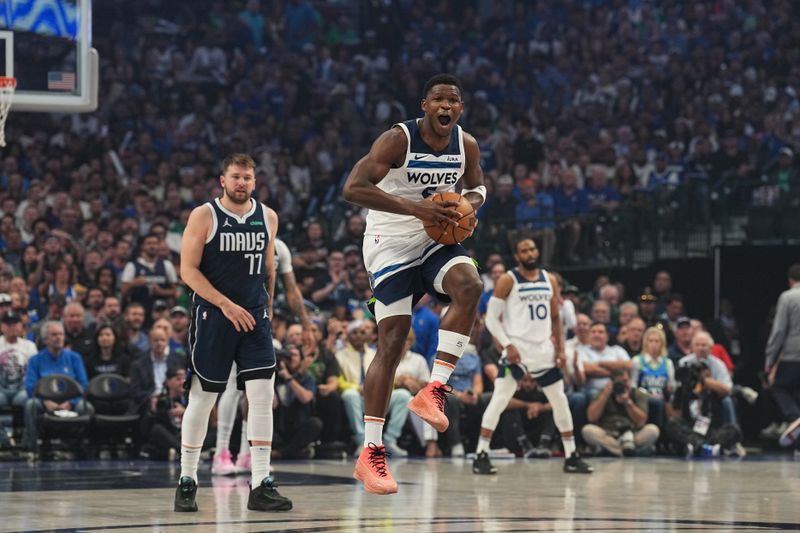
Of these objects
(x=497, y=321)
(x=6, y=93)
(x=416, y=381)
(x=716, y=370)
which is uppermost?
(x=6, y=93)

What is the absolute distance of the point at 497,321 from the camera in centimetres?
1350

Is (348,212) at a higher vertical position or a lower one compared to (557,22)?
lower

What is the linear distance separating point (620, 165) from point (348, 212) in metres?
4.98

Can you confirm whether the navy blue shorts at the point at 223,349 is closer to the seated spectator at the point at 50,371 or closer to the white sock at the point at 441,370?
the white sock at the point at 441,370

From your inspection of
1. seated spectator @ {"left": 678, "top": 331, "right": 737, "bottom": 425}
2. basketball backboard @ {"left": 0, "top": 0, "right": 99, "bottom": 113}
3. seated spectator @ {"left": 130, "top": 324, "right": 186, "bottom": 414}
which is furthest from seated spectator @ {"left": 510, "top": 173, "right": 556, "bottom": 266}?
basketball backboard @ {"left": 0, "top": 0, "right": 99, "bottom": 113}

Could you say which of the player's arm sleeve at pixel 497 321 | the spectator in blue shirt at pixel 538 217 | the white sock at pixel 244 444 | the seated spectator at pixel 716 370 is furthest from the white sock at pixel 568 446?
the spectator in blue shirt at pixel 538 217

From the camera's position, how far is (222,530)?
315 inches

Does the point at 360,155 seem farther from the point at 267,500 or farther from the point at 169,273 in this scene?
the point at 267,500

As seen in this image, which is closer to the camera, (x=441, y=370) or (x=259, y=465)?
(x=441, y=370)

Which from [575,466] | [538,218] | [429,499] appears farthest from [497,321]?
[538,218]

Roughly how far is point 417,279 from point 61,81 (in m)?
5.50

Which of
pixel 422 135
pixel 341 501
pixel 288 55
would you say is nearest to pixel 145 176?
pixel 288 55

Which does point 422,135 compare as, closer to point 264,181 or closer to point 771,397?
point 771,397

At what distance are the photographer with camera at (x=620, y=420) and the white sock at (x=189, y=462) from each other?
7.59m
